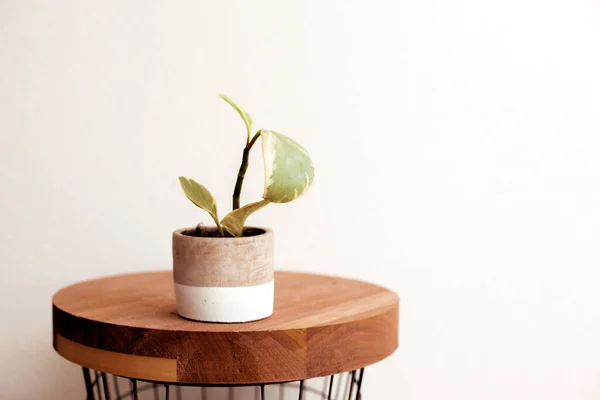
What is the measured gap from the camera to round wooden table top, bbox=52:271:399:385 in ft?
2.99

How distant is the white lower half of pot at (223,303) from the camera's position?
0.99 metres

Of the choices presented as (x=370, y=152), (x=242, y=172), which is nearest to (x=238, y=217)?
(x=242, y=172)

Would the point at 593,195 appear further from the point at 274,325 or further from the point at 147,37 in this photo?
the point at 147,37

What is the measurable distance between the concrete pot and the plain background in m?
0.60

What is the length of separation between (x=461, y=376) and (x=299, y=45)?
84cm

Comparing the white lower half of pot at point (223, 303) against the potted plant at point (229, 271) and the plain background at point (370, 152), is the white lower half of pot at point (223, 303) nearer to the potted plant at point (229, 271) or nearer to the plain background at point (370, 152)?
the potted plant at point (229, 271)

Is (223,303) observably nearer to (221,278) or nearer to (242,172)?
(221,278)

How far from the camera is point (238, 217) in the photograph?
1.03 metres

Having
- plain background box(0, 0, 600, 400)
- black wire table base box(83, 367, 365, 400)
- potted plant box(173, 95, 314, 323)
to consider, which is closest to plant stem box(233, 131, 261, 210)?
potted plant box(173, 95, 314, 323)

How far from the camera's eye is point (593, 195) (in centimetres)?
155

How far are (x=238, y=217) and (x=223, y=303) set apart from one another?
13cm

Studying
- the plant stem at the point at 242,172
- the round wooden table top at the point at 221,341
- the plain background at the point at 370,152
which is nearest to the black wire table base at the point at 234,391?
the plain background at the point at 370,152

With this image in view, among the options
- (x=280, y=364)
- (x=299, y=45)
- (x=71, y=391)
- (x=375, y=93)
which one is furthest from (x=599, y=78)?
(x=71, y=391)

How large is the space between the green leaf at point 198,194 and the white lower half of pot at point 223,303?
0.43 feet
